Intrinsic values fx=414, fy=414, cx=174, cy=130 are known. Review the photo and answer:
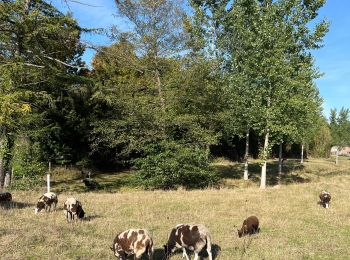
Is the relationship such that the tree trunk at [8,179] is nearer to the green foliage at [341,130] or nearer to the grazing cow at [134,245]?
the grazing cow at [134,245]

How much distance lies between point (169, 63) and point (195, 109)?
13.0 feet

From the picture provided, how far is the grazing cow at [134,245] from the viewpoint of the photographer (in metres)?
10.1

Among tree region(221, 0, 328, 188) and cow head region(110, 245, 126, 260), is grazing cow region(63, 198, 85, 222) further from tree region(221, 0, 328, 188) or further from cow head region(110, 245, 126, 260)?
tree region(221, 0, 328, 188)

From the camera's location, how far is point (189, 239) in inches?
423

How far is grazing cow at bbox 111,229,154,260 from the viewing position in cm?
1007

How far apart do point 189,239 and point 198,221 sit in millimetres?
5354

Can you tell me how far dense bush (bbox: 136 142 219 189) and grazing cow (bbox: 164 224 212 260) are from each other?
1744 cm

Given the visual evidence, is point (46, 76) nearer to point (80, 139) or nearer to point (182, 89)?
point (182, 89)

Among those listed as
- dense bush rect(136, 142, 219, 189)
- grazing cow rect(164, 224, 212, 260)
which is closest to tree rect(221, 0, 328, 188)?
dense bush rect(136, 142, 219, 189)

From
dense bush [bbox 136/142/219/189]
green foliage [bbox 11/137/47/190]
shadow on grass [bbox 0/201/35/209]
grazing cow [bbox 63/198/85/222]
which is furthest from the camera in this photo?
dense bush [bbox 136/142/219/189]

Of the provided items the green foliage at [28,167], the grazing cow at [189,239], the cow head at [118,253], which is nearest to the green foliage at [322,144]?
the green foliage at [28,167]

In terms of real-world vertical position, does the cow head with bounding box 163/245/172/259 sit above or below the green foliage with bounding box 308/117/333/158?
below

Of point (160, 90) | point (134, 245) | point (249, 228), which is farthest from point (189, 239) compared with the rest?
point (160, 90)

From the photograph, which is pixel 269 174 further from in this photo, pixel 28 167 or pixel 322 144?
pixel 322 144
